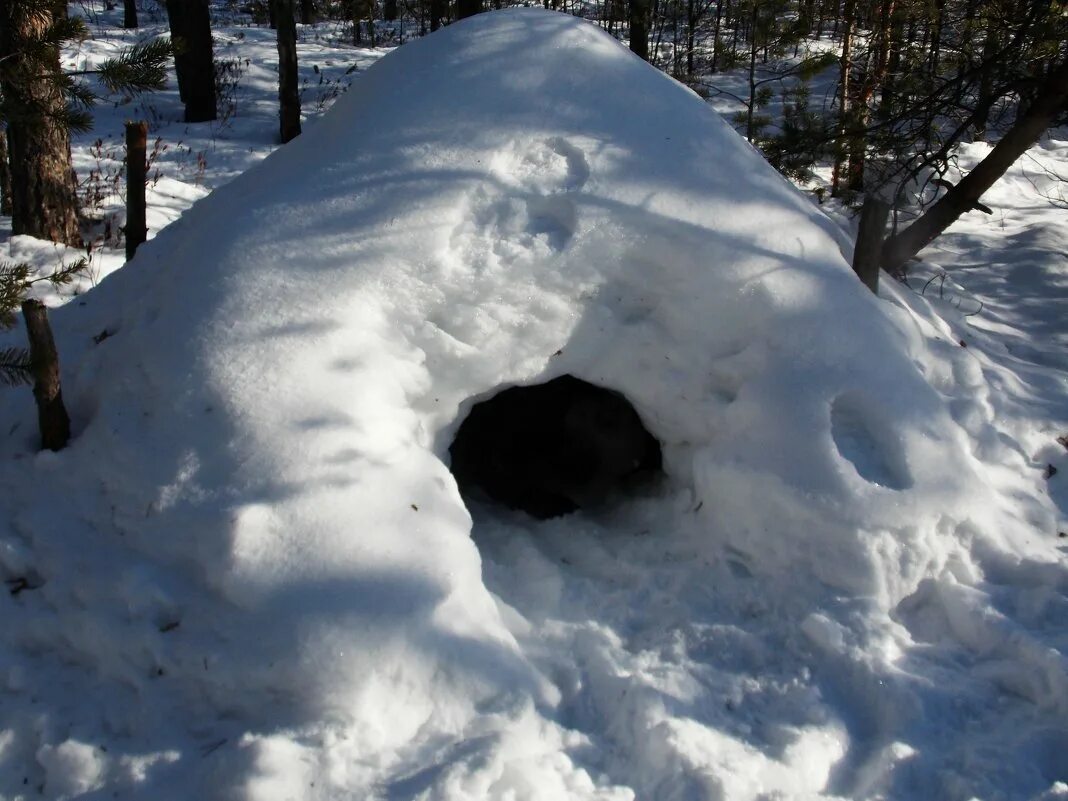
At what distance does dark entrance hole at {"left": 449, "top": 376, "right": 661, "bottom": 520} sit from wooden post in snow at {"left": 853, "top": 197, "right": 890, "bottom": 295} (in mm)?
1500

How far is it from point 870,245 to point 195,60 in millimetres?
10309

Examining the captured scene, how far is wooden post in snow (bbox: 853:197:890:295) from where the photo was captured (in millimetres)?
4641

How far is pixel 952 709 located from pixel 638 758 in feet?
3.69

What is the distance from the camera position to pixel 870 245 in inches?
185

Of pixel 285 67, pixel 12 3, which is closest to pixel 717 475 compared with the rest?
pixel 12 3

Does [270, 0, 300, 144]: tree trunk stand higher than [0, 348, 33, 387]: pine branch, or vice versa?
[270, 0, 300, 144]: tree trunk

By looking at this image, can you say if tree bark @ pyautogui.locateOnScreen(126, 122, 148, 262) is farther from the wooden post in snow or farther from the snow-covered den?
the wooden post in snow

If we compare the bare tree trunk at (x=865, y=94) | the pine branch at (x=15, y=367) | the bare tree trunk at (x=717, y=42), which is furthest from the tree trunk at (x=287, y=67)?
the pine branch at (x=15, y=367)

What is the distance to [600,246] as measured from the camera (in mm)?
3477

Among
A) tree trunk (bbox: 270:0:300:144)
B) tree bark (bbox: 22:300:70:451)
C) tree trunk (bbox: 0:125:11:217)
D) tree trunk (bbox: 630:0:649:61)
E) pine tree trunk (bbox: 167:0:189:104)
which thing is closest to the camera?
tree bark (bbox: 22:300:70:451)

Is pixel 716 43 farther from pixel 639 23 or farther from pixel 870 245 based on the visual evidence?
pixel 870 245

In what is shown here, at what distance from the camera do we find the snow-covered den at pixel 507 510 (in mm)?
2520

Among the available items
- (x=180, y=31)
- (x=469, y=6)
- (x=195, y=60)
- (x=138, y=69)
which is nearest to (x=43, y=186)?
(x=138, y=69)

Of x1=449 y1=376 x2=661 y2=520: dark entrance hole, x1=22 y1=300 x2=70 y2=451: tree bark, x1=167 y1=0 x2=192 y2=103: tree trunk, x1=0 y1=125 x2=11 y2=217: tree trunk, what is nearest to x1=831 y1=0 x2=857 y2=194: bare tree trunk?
x1=449 y1=376 x2=661 y2=520: dark entrance hole
